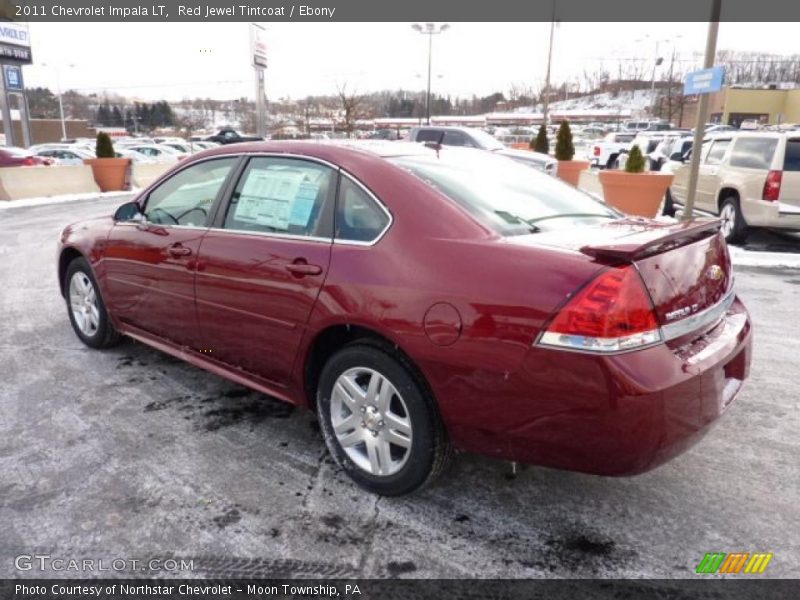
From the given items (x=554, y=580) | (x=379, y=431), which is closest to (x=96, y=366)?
(x=379, y=431)

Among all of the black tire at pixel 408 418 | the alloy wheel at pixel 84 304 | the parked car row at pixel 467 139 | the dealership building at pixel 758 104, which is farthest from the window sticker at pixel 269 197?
the dealership building at pixel 758 104

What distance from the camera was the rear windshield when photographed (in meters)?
2.88

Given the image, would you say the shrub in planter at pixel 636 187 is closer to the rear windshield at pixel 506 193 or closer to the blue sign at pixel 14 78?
the rear windshield at pixel 506 193

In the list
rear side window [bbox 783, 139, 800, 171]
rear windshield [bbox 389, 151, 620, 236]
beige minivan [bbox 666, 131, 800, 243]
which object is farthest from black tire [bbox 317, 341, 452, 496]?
rear side window [bbox 783, 139, 800, 171]

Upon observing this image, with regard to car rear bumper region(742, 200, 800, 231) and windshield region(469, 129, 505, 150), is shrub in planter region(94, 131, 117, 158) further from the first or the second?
car rear bumper region(742, 200, 800, 231)

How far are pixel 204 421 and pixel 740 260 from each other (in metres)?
7.40

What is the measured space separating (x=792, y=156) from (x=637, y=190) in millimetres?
2517

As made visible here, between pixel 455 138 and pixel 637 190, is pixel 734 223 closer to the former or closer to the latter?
pixel 637 190

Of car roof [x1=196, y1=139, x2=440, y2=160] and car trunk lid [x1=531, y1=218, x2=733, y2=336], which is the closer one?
car trunk lid [x1=531, y1=218, x2=733, y2=336]

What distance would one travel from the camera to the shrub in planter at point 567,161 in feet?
51.0

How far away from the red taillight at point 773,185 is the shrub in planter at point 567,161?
6531mm

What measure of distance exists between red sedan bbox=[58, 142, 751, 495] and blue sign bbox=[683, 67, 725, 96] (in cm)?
610

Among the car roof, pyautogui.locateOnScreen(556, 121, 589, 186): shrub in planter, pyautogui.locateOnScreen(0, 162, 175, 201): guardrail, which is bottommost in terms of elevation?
pyautogui.locateOnScreen(0, 162, 175, 201): guardrail

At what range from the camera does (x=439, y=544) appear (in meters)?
2.61
